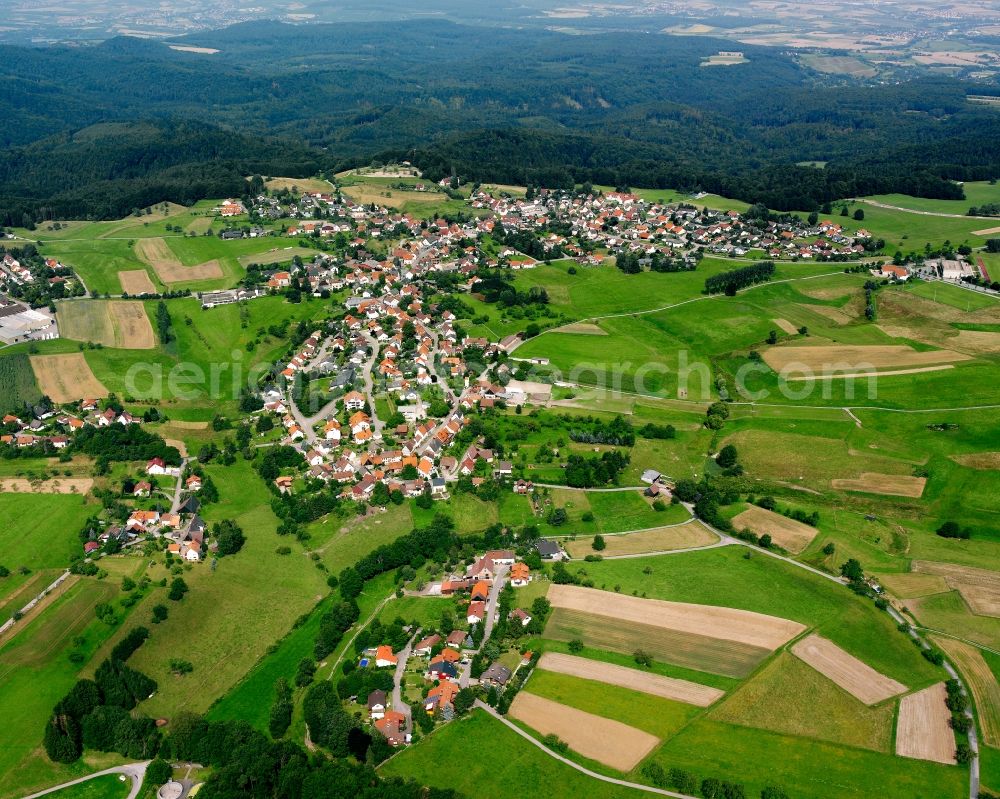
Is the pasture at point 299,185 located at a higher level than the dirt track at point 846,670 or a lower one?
higher

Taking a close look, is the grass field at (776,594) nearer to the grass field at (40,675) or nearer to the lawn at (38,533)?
the grass field at (40,675)

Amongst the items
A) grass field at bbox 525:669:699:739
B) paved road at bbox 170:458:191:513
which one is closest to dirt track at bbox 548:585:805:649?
grass field at bbox 525:669:699:739

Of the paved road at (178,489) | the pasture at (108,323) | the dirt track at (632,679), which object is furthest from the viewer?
the pasture at (108,323)

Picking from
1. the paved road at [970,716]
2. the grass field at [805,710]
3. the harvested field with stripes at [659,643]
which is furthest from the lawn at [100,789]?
the paved road at [970,716]

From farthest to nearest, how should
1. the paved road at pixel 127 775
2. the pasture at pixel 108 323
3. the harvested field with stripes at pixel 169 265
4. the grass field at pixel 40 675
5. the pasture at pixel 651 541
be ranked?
the harvested field with stripes at pixel 169 265 < the pasture at pixel 108 323 < the pasture at pixel 651 541 < the grass field at pixel 40 675 < the paved road at pixel 127 775

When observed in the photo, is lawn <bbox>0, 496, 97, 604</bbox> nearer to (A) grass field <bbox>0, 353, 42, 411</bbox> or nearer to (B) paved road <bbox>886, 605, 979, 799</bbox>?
(A) grass field <bbox>0, 353, 42, 411</bbox>

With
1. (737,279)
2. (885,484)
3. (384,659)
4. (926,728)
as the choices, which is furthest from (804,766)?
(737,279)
